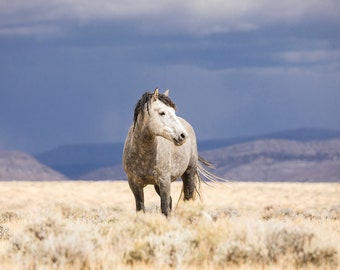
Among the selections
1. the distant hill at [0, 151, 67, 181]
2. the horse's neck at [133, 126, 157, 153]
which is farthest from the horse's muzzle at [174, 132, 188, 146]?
the distant hill at [0, 151, 67, 181]

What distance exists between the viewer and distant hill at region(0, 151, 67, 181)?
159188mm

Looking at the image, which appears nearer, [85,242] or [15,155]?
[85,242]

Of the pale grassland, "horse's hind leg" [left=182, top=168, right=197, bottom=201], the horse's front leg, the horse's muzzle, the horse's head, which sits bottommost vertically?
the pale grassland

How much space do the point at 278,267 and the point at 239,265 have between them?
0.42m

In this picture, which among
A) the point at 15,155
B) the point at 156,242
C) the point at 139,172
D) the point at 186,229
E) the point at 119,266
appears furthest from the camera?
the point at 15,155

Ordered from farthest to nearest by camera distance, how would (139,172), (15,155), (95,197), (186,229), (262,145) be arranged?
(262,145) → (15,155) → (95,197) → (139,172) → (186,229)

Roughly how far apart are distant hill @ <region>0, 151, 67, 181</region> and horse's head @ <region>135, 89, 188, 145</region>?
14092 centimetres

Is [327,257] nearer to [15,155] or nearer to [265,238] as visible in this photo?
[265,238]

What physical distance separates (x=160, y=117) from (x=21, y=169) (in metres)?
158

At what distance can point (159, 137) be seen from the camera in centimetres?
1463

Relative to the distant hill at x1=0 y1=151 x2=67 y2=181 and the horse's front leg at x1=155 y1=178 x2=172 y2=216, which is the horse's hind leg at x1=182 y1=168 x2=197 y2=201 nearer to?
the horse's front leg at x1=155 y1=178 x2=172 y2=216

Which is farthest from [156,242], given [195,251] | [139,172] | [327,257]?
[139,172]

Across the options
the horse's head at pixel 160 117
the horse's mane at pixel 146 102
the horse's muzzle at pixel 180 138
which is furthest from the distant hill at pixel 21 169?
the horse's muzzle at pixel 180 138

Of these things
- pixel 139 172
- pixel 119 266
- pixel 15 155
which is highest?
pixel 15 155
